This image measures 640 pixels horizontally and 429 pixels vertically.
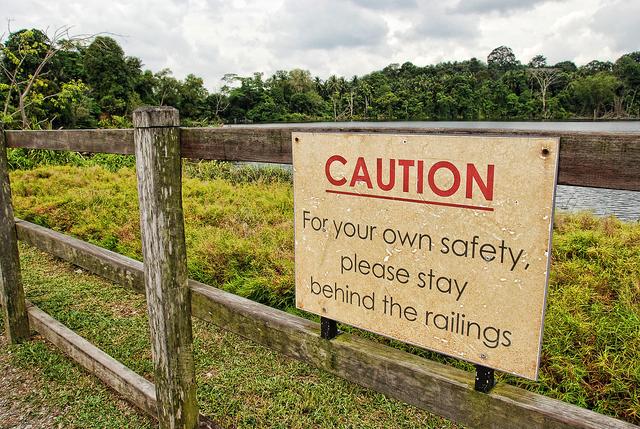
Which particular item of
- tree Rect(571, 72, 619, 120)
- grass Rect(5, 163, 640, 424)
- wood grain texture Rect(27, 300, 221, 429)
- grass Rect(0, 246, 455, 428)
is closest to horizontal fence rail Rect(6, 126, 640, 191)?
wood grain texture Rect(27, 300, 221, 429)

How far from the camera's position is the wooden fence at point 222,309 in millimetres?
1124

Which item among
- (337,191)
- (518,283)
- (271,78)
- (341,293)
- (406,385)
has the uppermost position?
(271,78)

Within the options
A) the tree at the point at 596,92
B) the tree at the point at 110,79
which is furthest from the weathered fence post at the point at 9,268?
the tree at the point at 110,79

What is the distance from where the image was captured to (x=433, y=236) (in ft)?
4.23

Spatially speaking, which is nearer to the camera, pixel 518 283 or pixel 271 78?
pixel 518 283

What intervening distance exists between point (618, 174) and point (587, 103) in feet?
136

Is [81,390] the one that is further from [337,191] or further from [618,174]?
[618,174]

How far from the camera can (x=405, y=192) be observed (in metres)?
1.32

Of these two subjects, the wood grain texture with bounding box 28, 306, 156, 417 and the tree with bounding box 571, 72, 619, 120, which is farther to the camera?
the tree with bounding box 571, 72, 619, 120

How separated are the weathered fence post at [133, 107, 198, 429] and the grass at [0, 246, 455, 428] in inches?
27.3

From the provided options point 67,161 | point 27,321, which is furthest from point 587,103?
point 27,321

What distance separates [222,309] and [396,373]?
823 millimetres

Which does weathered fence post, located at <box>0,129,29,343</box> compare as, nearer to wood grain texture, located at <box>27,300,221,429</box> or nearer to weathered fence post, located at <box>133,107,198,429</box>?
wood grain texture, located at <box>27,300,221,429</box>

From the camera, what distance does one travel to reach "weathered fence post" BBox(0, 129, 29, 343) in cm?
333
